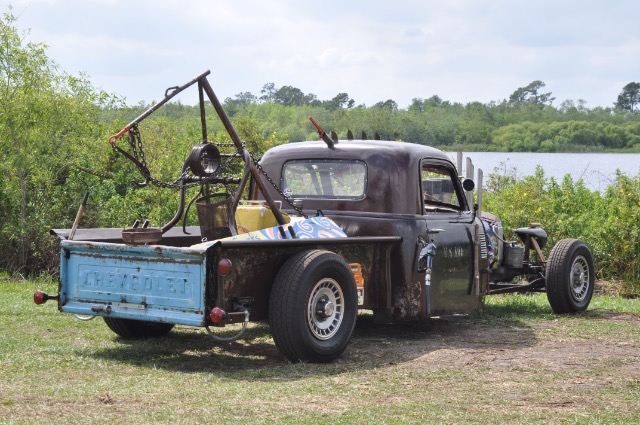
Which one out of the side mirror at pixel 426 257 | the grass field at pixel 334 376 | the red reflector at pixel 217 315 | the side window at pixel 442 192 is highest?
the side window at pixel 442 192

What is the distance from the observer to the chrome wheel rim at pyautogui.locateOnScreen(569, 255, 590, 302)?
37.0 ft

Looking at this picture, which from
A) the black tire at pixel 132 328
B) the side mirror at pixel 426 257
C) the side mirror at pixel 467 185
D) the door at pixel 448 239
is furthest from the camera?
the side mirror at pixel 467 185

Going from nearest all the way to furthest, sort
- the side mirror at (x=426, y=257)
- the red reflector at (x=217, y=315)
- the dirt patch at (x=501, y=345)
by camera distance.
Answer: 1. the red reflector at (x=217, y=315)
2. the dirt patch at (x=501, y=345)
3. the side mirror at (x=426, y=257)

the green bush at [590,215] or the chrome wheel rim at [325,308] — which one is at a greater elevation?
the green bush at [590,215]

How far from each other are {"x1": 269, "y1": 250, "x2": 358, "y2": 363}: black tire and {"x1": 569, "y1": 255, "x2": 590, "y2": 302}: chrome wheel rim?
155 inches

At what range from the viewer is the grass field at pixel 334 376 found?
612 cm

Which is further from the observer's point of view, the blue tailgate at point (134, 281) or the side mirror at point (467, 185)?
the side mirror at point (467, 185)

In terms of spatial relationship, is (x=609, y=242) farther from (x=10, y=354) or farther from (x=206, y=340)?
(x=10, y=354)

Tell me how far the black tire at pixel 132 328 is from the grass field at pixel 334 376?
0.36ft

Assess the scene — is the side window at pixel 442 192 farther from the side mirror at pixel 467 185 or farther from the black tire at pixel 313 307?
the black tire at pixel 313 307

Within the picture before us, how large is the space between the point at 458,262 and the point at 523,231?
9.06 ft

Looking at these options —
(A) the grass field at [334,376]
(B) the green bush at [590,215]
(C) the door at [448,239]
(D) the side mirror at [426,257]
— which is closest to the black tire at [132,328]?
A: (A) the grass field at [334,376]

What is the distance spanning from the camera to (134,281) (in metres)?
7.79

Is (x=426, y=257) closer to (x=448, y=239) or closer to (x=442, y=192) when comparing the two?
(x=448, y=239)
